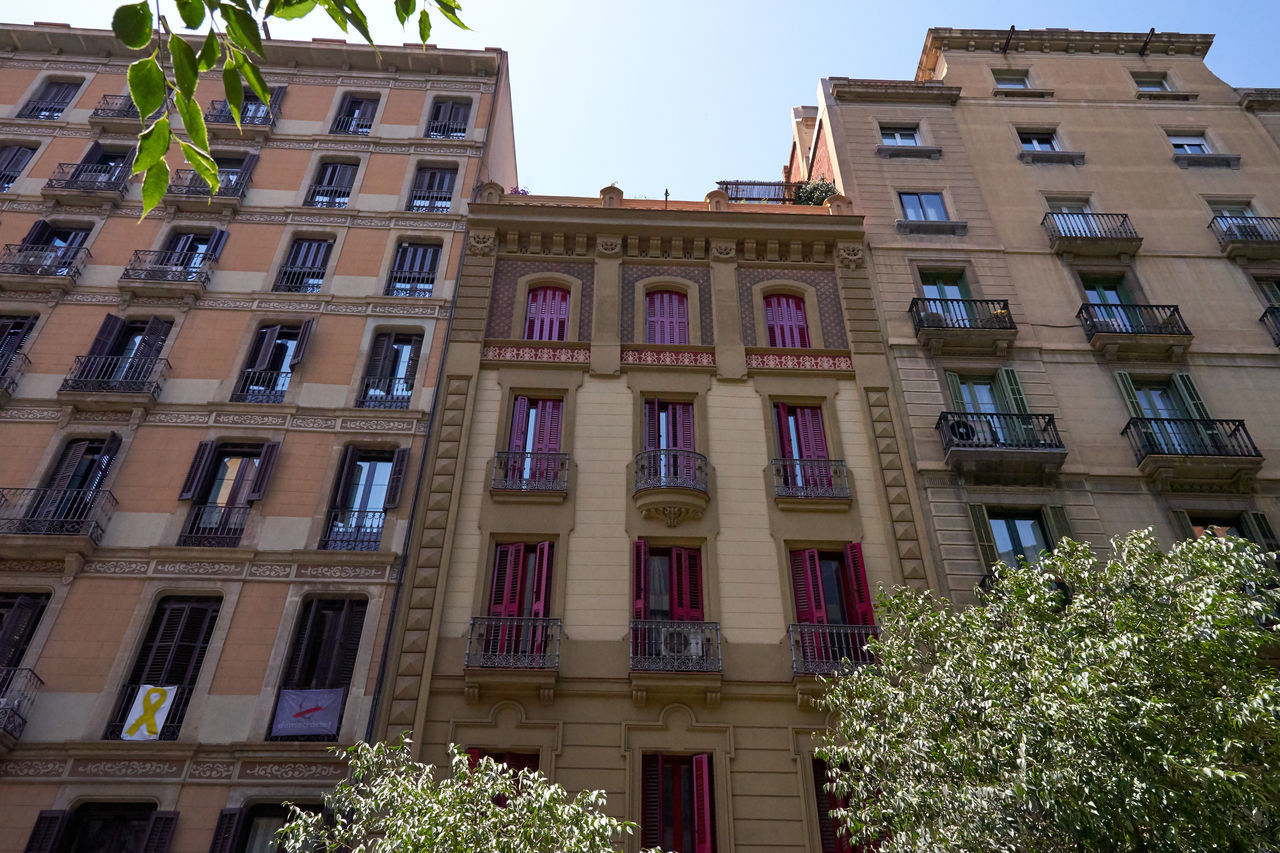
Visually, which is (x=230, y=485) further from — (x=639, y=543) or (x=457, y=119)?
(x=457, y=119)

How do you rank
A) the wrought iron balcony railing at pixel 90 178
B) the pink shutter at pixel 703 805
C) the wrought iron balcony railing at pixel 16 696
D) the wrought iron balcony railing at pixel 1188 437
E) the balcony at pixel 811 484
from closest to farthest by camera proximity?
the pink shutter at pixel 703 805, the wrought iron balcony railing at pixel 16 696, the balcony at pixel 811 484, the wrought iron balcony railing at pixel 1188 437, the wrought iron balcony railing at pixel 90 178

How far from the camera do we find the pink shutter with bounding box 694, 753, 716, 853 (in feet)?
41.8

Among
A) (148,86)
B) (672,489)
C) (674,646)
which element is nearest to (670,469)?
(672,489)

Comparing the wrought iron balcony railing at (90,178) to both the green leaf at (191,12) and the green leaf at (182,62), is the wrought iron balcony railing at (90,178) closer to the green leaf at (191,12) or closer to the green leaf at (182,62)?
the green leaf at (191,12)

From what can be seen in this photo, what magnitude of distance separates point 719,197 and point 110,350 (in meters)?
14.7

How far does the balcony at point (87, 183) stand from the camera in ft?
67.5

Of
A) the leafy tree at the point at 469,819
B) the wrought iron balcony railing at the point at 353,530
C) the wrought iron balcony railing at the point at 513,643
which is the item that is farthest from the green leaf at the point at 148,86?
the wrought iron balcony railing at the point at 353,530

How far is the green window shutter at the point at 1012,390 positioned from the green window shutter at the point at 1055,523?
2.24m

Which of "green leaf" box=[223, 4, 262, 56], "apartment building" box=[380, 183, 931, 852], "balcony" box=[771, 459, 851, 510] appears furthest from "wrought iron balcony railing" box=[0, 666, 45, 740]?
"green leaf" box=[223, 4, 262, 56]

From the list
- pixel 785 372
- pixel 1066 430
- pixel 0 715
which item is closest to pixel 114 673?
pixel 0 715

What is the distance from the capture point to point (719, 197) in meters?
21.4

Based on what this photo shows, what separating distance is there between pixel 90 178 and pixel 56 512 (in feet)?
33.7

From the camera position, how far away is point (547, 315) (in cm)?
1973

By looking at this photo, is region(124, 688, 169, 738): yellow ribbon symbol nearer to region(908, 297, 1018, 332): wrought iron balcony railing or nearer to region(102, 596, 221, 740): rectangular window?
region(102, 596, 221, 740): rectangular window
